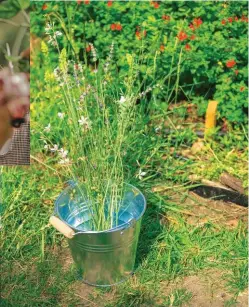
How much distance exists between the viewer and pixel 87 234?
9.02 feet

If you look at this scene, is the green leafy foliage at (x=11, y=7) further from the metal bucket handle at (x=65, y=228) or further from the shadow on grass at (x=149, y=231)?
the shadow on grass at (x=149, y=231)

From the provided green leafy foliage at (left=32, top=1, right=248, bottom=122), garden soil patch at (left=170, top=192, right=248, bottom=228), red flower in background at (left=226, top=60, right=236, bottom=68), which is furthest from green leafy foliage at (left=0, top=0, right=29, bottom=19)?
red flower in background at (left=226, top=60, right=236, bottom=68)

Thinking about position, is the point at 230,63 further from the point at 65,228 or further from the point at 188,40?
the point at 65,228

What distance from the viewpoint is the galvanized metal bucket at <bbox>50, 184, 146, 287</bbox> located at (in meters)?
2.76

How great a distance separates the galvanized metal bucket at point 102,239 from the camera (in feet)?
9.06

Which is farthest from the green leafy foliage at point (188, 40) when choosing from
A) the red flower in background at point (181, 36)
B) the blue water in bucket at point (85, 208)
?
the blue water in bucket at point (85, 208)

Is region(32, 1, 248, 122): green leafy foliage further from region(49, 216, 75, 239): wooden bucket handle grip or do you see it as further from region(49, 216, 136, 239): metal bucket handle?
region(49, 216, 75, 239): wooden bucket handle grip

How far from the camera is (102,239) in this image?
2777 millimetres

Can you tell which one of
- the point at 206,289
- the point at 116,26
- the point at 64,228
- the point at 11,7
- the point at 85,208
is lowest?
the point at 206,289

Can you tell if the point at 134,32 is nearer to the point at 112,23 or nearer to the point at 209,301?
the point at 112,23

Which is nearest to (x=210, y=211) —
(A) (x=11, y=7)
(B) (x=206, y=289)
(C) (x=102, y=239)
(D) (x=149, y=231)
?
(D) (x=149, y=231)

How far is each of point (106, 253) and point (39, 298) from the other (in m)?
0.45

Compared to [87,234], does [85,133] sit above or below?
above

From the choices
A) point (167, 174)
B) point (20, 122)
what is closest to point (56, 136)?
point (167, 174)
